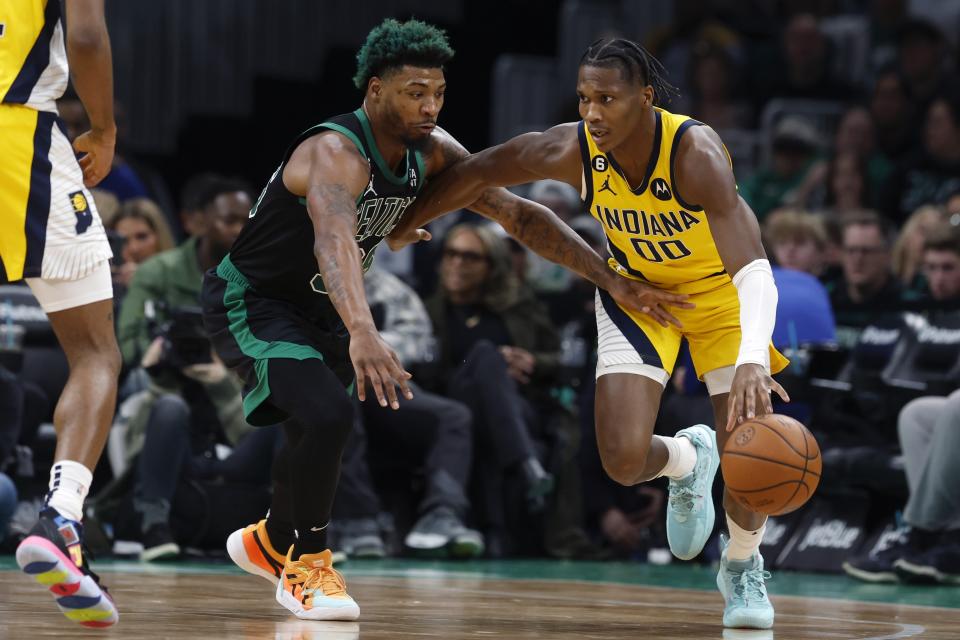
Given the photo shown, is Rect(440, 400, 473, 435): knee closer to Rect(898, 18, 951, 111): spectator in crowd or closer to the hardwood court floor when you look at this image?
the hardwood court floor

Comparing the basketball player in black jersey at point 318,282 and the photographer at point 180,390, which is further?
the photographer at point 180,390

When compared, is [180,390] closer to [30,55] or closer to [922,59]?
[30,55]

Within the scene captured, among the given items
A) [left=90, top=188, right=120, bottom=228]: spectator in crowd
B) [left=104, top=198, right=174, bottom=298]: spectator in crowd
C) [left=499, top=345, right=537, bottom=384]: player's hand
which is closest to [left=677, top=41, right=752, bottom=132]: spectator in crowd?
[left=499, top=345, right=537, bottom=384]: player's hand

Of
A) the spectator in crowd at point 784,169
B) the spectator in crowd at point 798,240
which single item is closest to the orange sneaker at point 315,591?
the spectator in crowd at point 798,240

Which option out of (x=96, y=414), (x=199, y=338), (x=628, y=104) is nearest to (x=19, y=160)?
(x=96, y=414)

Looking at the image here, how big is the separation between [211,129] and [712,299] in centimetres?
814

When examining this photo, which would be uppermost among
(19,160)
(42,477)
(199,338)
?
(19,160)

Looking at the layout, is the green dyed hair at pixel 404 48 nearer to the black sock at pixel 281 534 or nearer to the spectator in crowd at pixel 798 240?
the black sock at pixel 281 534

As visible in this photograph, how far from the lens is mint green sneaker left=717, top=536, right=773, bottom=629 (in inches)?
200

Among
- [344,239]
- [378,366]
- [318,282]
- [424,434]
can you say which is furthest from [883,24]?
[378,366]

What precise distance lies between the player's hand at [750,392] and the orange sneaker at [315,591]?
1294mm

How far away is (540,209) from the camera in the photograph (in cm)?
575

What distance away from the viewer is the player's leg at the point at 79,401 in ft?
14.0

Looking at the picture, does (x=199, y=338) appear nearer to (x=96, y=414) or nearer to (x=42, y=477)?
(x=42, y=477)
